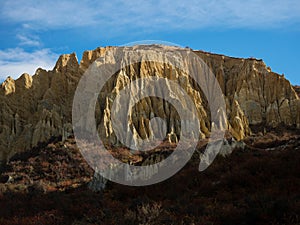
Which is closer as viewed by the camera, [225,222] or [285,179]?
[225,222]

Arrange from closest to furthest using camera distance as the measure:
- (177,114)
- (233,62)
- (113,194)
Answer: (113,194)
(177,114)
(233,62)

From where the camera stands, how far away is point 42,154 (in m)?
38.2

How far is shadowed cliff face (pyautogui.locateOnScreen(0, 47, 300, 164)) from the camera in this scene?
44219 mm

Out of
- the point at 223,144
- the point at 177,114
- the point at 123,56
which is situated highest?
the point at 123,56

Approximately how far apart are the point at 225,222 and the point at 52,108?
3933 centimetres

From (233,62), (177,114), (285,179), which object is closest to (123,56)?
(177,114)

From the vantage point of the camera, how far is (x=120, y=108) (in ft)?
147

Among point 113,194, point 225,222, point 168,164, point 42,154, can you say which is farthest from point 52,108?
point 225,222

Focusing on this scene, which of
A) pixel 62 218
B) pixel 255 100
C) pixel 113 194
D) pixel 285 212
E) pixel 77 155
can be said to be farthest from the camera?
pixel 255 100

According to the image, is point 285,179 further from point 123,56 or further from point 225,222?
point 123,56

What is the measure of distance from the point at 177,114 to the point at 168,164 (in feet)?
73.8

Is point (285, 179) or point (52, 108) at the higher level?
point (52, 108)

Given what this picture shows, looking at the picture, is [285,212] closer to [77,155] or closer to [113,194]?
[113,194]

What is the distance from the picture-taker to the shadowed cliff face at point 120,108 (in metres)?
44.2
